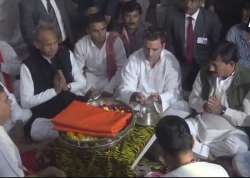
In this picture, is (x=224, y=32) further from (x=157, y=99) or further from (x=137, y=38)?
(x=157, y=99)

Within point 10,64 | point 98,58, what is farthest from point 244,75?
point 10,64

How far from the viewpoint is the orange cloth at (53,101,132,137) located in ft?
10.1

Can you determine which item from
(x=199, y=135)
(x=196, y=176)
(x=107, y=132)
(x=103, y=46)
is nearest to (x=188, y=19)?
(x=103, y=46)

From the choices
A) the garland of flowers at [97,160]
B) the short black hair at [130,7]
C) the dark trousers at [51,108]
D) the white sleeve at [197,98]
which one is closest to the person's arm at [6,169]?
the garland of flowers at [97,160]

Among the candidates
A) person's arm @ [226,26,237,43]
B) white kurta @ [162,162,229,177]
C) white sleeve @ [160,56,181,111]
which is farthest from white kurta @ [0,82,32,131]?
white kurta @ [162,162,229,177]

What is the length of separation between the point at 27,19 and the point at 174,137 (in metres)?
2.73

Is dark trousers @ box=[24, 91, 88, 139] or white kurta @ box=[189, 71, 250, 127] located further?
dark trousers @ box=[24, 91, 88, 139]

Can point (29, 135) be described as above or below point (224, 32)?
below

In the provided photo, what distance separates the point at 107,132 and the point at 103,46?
165 centimetres

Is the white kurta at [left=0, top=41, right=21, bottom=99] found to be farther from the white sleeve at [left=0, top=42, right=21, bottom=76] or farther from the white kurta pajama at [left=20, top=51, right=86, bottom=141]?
the white kurta pajama at [left=20, top=51, right=86, bottom=141]

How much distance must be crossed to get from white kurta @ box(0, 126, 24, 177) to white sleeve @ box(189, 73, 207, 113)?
1511 millimetres

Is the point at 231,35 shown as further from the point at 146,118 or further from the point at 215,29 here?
the point at 146,118

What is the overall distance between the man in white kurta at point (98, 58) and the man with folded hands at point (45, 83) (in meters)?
0.30

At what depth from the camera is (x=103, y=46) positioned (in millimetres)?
4594
